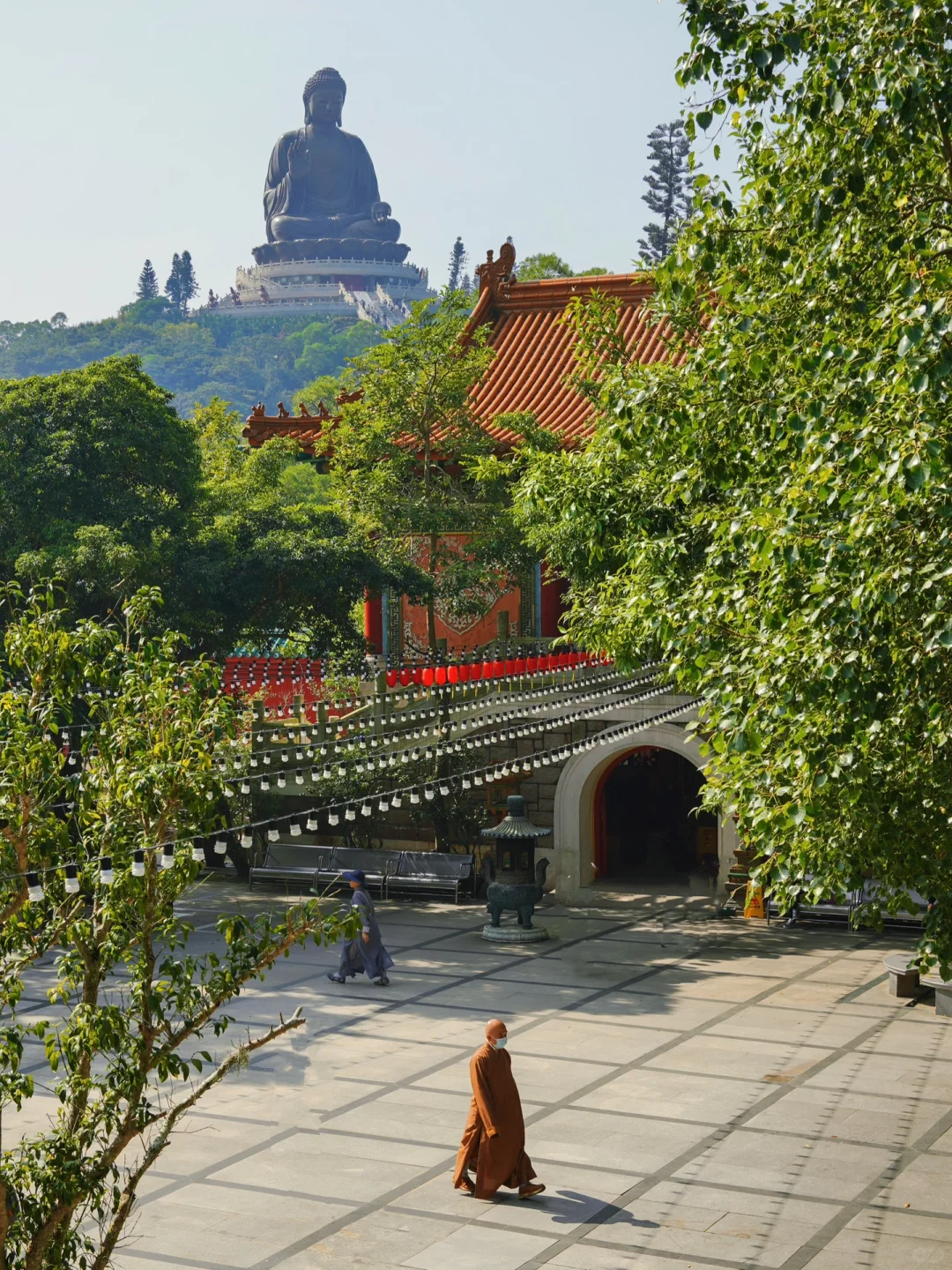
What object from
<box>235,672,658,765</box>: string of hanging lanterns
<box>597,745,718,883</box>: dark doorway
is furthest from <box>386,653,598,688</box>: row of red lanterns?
Result: <box>597,745,718,883</box>: dark doorway

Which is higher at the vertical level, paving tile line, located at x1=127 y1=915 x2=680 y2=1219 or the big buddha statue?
A: the big buddha statue

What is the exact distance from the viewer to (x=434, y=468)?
80.2 feet

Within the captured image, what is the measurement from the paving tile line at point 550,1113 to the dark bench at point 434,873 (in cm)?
447

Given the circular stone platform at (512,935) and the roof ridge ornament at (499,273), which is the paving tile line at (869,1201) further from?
the roof ridge ornament at (499,273)

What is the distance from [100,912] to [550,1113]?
715 centimetres

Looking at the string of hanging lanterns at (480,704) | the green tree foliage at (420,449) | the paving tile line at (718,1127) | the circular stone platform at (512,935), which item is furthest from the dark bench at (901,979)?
the green tree foliage at (420,449)

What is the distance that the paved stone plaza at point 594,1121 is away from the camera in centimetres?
998

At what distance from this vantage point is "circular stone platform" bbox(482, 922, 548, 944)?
777 inches

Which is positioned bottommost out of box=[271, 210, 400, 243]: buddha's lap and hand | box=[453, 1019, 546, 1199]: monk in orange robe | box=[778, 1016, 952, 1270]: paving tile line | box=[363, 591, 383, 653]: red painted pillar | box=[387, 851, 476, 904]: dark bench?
box=[778, 1016, 952, 1270]: paving tile line

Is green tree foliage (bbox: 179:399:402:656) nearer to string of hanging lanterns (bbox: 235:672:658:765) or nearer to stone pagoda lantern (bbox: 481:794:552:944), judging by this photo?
string of hanging lanterns (bbox: 235:672:658:765)

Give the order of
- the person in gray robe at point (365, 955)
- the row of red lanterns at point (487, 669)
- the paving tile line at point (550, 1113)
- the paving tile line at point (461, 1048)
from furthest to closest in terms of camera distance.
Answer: the row of red lanterns at point (487, 669)
the person in gray robe at point (365, 955)
the paving tile line at point (461, 1048)
the paving tile line at point (550, 1113)

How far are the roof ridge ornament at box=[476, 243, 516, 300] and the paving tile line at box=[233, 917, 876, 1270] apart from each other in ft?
48.0

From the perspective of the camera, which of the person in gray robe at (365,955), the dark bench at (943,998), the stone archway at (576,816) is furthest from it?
the stone archway at (576,816)

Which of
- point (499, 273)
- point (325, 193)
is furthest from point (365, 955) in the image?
point (325, 193)
